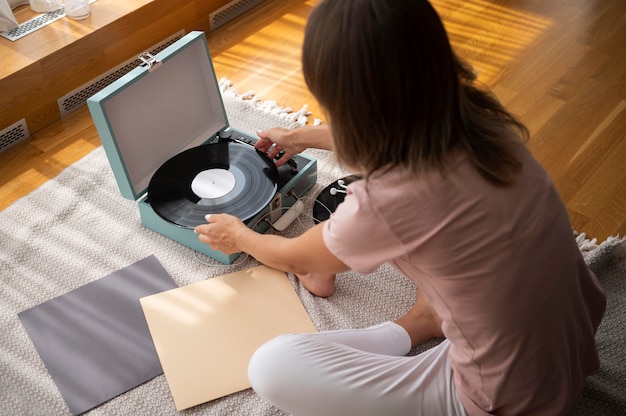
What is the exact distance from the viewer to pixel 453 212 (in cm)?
88

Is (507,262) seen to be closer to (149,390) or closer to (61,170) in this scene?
(149,390)

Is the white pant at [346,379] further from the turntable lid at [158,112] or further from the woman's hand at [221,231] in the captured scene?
the turntable lid at [158,112]

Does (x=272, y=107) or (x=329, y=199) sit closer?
(x=329, y=199)

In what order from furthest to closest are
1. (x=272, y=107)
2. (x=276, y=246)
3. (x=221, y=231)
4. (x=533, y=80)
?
1. (x=533, y=80)
2. (x=272, y=107)
3. (x=221, y=231)
4. (x=276, y=246)

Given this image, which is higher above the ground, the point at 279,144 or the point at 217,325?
the point at 279,144

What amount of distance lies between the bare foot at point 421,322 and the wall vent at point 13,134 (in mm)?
1267

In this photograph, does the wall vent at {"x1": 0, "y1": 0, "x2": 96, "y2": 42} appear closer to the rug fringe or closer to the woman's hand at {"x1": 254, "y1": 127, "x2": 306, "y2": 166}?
the rug fringe

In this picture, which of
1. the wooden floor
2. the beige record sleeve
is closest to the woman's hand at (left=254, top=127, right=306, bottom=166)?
the beige record sleeve

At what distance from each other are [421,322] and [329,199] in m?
0.44

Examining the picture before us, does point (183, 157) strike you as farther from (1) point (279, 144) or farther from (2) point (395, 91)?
(2) point (395, 91)

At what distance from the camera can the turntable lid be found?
1.51 m

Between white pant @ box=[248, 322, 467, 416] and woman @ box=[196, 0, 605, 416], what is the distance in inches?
0.5

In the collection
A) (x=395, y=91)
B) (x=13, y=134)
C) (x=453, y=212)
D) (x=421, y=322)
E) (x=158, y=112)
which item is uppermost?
(x=395, y=91)

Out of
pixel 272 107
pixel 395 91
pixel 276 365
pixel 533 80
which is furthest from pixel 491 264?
pixel 533 80
